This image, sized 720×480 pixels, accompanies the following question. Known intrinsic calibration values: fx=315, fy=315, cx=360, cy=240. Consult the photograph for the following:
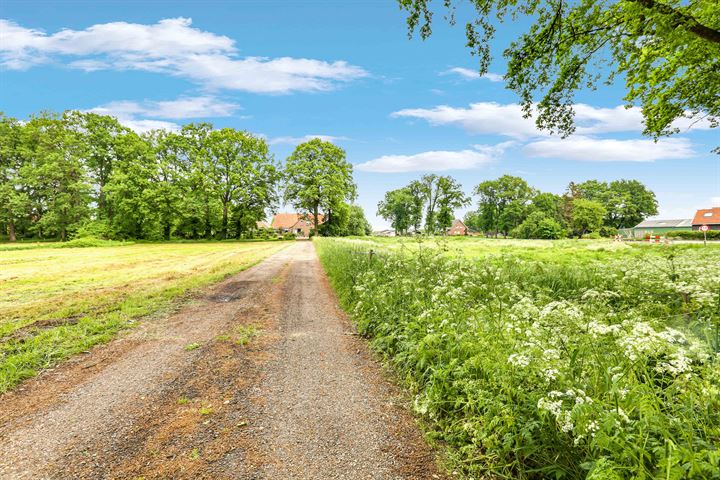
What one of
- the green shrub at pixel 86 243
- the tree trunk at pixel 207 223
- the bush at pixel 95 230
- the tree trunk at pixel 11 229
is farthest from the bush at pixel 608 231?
the tree trunk at pixel 11 229

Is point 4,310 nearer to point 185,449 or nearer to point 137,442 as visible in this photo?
point 137,442

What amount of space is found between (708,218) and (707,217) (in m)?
0.49

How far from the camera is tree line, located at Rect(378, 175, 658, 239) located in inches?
3086

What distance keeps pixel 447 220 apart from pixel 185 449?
84.2 meters

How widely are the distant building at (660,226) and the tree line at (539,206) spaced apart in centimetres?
460

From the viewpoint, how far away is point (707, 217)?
64.5m

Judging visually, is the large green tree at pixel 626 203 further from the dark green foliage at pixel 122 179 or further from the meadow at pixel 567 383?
the meadow at pixel 567 383

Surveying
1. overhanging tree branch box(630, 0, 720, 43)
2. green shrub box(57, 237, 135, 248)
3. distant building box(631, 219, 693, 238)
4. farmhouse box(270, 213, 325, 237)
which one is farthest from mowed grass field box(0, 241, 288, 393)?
distant building box(631, 219, 693, 238)

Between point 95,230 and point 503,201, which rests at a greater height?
point 503,201

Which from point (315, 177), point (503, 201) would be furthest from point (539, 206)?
point (315, 177)

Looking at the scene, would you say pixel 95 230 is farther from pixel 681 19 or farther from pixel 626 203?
pixel 626 203

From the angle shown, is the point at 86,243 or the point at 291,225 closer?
the point at 86,243

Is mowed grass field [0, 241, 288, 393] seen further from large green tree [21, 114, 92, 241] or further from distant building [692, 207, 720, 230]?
distant building [692, 207, 720, 230]

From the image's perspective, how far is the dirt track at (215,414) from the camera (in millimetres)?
3082
